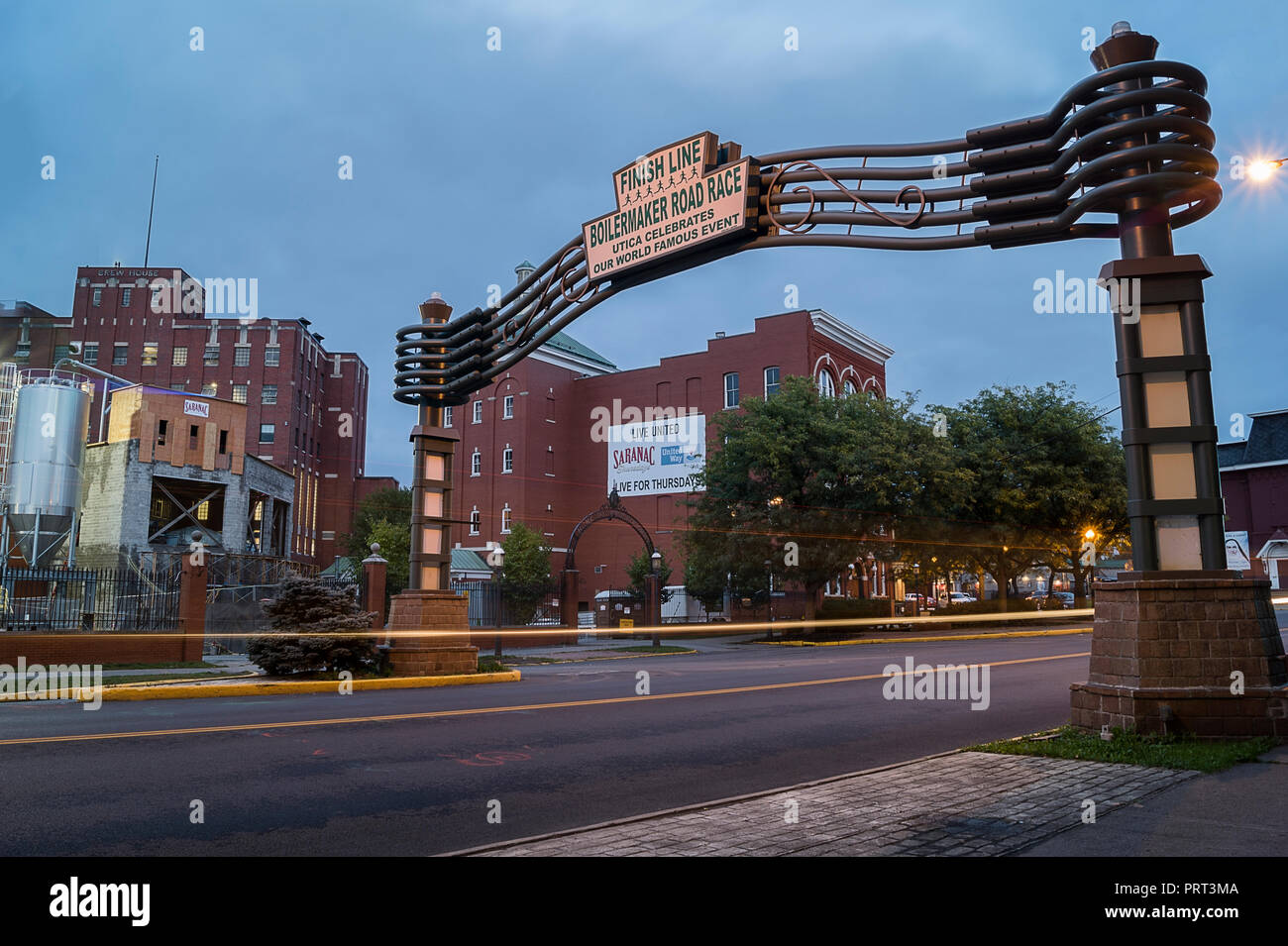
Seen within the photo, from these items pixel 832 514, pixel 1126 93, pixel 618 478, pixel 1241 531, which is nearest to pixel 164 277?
pixel 618 478

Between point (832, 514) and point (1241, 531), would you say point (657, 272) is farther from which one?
point (1241, 531)

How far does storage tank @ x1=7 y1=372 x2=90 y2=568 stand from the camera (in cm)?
4306

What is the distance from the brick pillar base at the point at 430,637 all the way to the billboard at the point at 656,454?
3908 cm

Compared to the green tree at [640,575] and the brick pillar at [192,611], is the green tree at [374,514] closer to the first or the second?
the green tree at [640,575]

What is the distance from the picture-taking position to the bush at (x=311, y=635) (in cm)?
1653

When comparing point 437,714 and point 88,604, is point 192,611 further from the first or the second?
point 437,714

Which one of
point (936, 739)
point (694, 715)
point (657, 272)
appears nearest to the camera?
point (936, 739)

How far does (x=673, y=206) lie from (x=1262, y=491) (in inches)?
2328

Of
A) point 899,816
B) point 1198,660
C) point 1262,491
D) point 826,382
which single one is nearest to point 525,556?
point 826,382

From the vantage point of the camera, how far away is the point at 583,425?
64.6 m

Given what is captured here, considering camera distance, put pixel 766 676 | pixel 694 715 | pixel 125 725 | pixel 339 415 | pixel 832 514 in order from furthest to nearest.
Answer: pixel 339 415 → pixel 832 514 → pixel 766 676 → pixel 694 715 → pixel 125 725

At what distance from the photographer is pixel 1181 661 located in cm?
823

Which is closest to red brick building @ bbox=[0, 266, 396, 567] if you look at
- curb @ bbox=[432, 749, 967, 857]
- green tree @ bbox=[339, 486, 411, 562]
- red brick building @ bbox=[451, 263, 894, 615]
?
green tree @ bbox=[339, 486, 411, 562]
